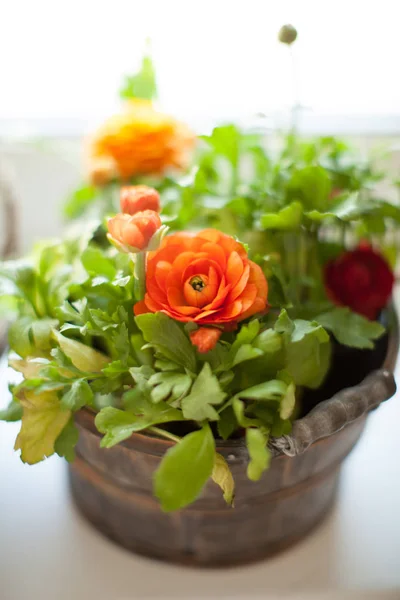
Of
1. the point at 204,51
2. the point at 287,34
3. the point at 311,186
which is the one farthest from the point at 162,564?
the point at 204,51

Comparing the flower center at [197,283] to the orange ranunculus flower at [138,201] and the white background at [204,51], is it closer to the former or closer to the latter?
the orange ranunculus flower at [138,201]

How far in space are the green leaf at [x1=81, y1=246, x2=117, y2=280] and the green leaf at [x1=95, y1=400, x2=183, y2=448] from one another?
4.8 inches

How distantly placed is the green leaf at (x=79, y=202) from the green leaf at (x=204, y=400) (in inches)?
16.9

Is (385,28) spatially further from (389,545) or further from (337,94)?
(389,545)

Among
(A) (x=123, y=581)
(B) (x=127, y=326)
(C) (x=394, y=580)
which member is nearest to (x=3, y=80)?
(B) (x=127, y=326)

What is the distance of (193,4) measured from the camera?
0.78 metres

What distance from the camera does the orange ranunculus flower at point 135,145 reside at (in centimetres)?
68

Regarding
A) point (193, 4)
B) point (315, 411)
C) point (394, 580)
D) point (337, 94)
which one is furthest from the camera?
point (337, 94)

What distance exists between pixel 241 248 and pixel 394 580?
0.32m

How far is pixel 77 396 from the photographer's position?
0.40 m

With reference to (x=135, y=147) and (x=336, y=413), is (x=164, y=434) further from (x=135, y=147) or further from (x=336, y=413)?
(x=135, y=147)

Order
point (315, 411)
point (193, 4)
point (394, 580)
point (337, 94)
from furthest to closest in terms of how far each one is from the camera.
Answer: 1. point (337, 94)
2. point (193, 4)
3. point (394, 580)
4. point (315, 411)

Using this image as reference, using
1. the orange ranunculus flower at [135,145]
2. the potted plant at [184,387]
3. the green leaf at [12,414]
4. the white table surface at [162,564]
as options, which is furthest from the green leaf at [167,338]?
the orange ranunculus flower at [135,145]

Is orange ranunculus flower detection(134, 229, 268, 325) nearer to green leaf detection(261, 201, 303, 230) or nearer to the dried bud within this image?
green leaf detection(261, 201, 303, 230)
